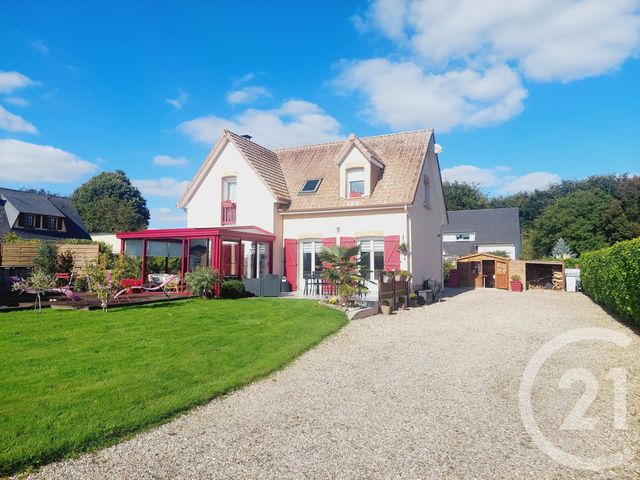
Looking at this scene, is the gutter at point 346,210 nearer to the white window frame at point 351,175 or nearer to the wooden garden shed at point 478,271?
the white window frame at point 351,175

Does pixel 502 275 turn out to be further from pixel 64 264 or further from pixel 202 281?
pixel 64 264

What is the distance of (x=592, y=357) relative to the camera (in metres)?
8.48

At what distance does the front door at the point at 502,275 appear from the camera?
29.3 m

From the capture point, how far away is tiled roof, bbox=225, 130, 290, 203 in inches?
826

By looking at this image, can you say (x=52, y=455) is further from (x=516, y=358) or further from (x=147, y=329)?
(x=516, y=358)

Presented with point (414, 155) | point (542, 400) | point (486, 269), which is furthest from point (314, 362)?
point (486, 269)

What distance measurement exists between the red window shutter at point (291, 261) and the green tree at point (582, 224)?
1357 inches

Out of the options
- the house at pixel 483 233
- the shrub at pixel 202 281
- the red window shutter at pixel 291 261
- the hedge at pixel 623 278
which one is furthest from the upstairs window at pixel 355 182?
the house at pixel 483 233

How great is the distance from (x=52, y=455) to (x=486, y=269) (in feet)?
104

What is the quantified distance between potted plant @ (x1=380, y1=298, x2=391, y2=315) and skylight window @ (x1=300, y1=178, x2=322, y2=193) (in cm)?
835

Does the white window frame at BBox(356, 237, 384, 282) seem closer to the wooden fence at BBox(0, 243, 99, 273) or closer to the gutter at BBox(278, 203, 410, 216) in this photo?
the gutter at BBox(278, 203, 410, 216)

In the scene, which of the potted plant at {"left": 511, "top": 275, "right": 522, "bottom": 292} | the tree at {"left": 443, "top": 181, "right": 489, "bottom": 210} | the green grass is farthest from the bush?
the tree at {"left": 443, "top": 181, "right": 489, "bottom": 210}

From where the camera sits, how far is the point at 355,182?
806 inches

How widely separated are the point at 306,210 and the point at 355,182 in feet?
8.55
